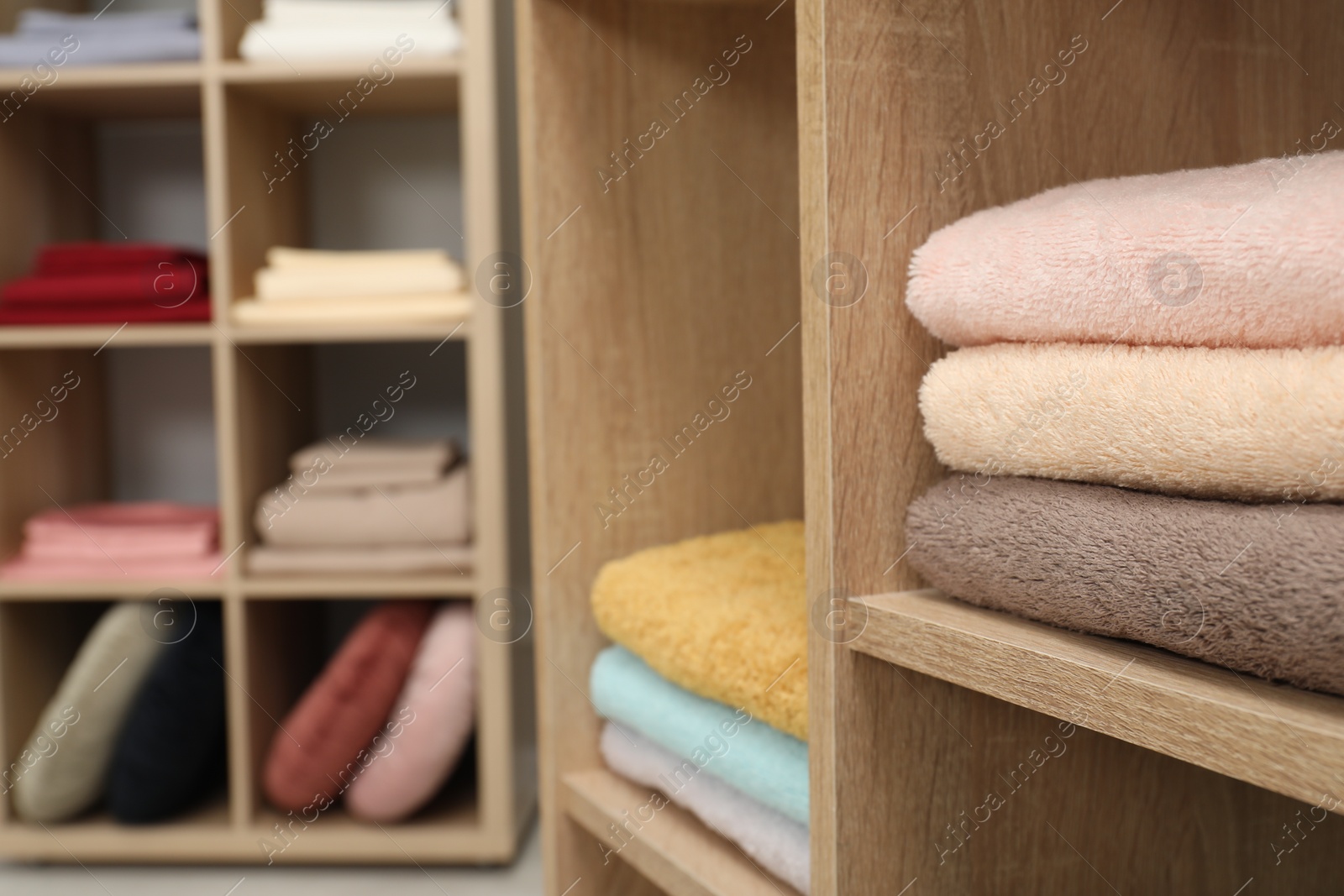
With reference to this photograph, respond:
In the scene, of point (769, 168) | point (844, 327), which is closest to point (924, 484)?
point (844, 327)

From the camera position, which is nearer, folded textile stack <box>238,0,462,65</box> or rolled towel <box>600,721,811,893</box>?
rolled towel <box>600,721,811,893</box>

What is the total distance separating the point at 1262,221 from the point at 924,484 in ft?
0.59

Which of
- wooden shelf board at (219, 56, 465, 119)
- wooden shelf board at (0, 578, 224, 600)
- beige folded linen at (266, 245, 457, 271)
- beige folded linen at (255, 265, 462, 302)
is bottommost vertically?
wooden shelf board at (0, 578, 224, 600)

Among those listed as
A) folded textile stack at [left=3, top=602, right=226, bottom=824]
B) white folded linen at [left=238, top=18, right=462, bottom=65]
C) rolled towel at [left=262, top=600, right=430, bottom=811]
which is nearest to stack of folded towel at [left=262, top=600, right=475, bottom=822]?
rolled towel at [left=262, top=600, right=430, bottom=811]

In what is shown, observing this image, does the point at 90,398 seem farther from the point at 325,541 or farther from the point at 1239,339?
the point at 1239,339

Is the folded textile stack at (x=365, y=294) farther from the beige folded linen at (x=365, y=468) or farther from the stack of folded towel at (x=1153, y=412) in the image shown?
the stack of folded towel at (x=1153, y=412)

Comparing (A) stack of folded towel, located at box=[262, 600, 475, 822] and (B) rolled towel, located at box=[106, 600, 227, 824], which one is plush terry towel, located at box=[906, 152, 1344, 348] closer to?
(A) stack of folded towel, located at box=[262, 600, 475, 822]

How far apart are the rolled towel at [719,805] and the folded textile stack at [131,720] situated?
2.38ft

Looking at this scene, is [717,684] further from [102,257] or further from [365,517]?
[102,257]

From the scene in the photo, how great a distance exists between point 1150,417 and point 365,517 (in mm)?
1070

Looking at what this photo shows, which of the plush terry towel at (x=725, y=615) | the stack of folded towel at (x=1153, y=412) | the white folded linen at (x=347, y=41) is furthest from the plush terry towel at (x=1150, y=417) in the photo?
the white folded linen at (x=347, y=41)

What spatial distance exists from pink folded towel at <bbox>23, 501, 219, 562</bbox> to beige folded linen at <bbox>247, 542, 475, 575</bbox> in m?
0.08

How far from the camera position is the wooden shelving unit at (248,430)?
1204mm

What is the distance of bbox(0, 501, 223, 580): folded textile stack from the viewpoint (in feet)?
4.16
